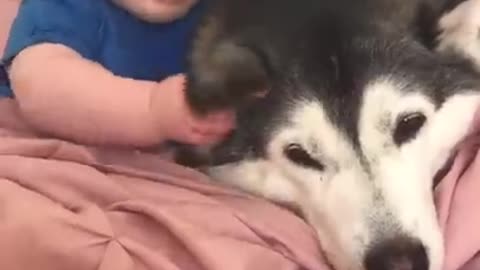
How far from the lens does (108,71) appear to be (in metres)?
1.19

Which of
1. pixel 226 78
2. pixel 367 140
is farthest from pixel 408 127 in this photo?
pixel 226 78

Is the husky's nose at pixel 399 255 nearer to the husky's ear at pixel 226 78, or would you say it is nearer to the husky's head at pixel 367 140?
the husky's head at pixel 367 140

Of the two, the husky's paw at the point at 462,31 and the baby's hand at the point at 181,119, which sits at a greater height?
the husky's paw at the point at 462,31

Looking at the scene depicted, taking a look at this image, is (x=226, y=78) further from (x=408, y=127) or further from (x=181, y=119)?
(x=408, y=127)

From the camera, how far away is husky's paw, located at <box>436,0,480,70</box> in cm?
111

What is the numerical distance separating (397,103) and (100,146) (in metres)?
0.31

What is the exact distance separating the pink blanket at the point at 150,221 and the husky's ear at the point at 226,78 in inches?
3.3

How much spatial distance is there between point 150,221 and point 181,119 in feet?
0.35

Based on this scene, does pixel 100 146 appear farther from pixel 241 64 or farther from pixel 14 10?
pixel 14 10

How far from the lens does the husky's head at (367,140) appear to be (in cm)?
104

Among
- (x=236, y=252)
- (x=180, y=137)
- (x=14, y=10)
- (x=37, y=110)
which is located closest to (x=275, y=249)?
(x=236, y=252)

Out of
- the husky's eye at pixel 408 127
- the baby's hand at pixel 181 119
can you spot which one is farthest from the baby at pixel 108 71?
the husky's eye at pixel 408 127

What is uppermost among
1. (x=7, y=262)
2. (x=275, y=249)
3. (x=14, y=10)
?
(x=14, y=10)

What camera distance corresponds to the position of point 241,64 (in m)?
1.11
